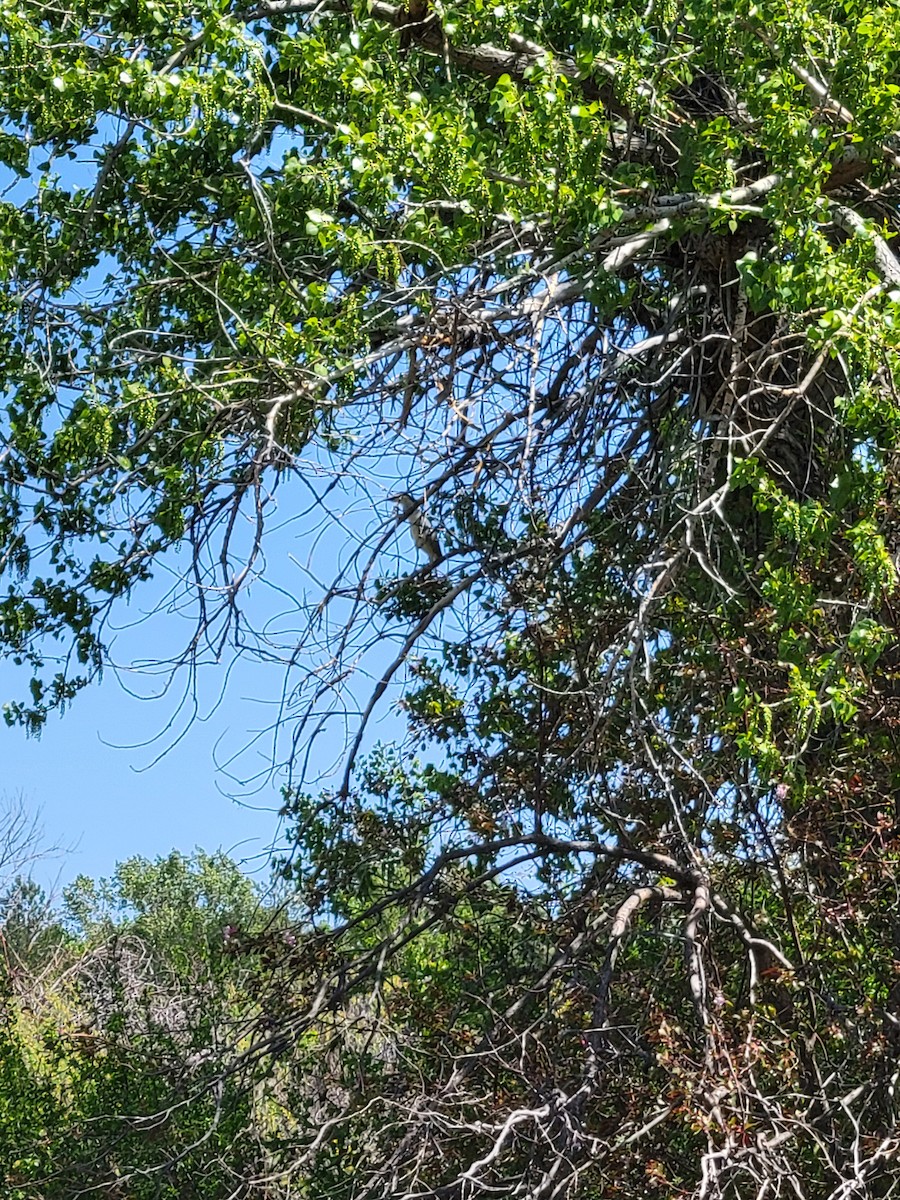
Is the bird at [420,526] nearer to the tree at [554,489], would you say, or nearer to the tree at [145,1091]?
the tree at [554,489]

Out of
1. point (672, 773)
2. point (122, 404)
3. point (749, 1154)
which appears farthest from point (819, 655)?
point (122, 404)

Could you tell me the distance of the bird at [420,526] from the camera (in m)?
6.69

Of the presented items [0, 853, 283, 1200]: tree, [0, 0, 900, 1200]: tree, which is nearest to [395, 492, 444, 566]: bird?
[0, 0, 900, 1200]: tree

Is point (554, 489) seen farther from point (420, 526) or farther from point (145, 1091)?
point (145, 1091)

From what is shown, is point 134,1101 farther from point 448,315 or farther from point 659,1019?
point 448,315

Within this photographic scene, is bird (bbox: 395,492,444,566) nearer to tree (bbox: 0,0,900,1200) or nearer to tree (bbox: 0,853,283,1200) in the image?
tree (bbox: 0,0,900,1200)

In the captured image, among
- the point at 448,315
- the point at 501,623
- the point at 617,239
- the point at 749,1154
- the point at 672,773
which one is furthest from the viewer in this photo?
the point at 501,623

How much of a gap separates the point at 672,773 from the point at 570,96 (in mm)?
3041

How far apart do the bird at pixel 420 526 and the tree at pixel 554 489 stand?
0.38 ft

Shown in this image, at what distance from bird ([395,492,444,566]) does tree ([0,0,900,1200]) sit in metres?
0.12

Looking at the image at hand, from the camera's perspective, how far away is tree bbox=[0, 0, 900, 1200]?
543 centimetres

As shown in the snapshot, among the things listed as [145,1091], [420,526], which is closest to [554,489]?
[420,526]

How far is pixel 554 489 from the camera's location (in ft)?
23.6

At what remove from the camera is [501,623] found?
732cm
